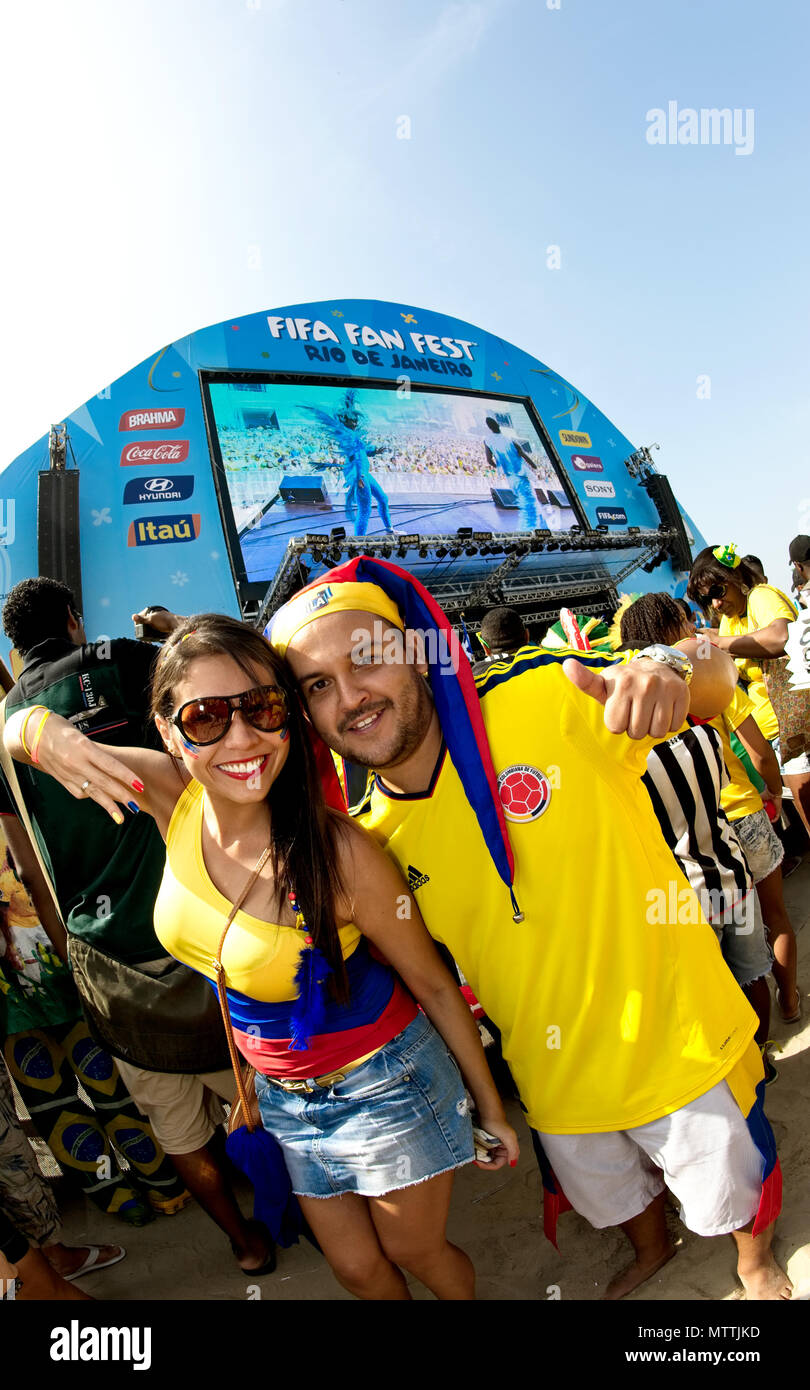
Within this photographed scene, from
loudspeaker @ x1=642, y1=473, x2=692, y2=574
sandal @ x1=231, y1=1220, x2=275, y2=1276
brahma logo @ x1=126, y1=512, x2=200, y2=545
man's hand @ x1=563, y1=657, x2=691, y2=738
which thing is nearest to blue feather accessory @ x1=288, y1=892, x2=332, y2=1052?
man's hand @ x1=563, y1=657, x2=691, y2=738

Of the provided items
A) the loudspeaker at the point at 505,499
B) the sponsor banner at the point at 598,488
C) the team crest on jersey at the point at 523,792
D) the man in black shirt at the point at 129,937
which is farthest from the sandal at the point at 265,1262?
the sponsor banner at the point at 598,488

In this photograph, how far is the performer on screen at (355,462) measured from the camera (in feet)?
38.4

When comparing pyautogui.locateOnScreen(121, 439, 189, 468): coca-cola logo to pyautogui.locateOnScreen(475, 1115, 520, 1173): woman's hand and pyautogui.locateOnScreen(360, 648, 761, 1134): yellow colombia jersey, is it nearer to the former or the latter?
pyautogui.locateOnScreen(360, 648, 761, 1134): yellow colombia jersey

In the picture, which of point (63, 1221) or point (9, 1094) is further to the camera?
point (63, 1221)

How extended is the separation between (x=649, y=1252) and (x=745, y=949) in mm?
986

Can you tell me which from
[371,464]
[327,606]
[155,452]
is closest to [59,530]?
[155,452]

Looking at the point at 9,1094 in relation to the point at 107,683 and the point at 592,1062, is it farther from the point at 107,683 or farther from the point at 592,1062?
the point at 592,1062

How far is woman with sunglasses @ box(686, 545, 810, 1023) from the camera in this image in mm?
2906

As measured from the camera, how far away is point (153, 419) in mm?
10039

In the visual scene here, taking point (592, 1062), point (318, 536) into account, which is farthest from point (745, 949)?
point (318, 536)

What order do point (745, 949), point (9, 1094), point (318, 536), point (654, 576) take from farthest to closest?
point (654, 576) < point (318, 536) < point (745, 949) < point (9, 1094)

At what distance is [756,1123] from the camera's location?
1600mm

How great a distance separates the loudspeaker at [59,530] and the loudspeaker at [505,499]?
7991mm

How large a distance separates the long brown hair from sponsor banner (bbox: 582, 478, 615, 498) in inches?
592
